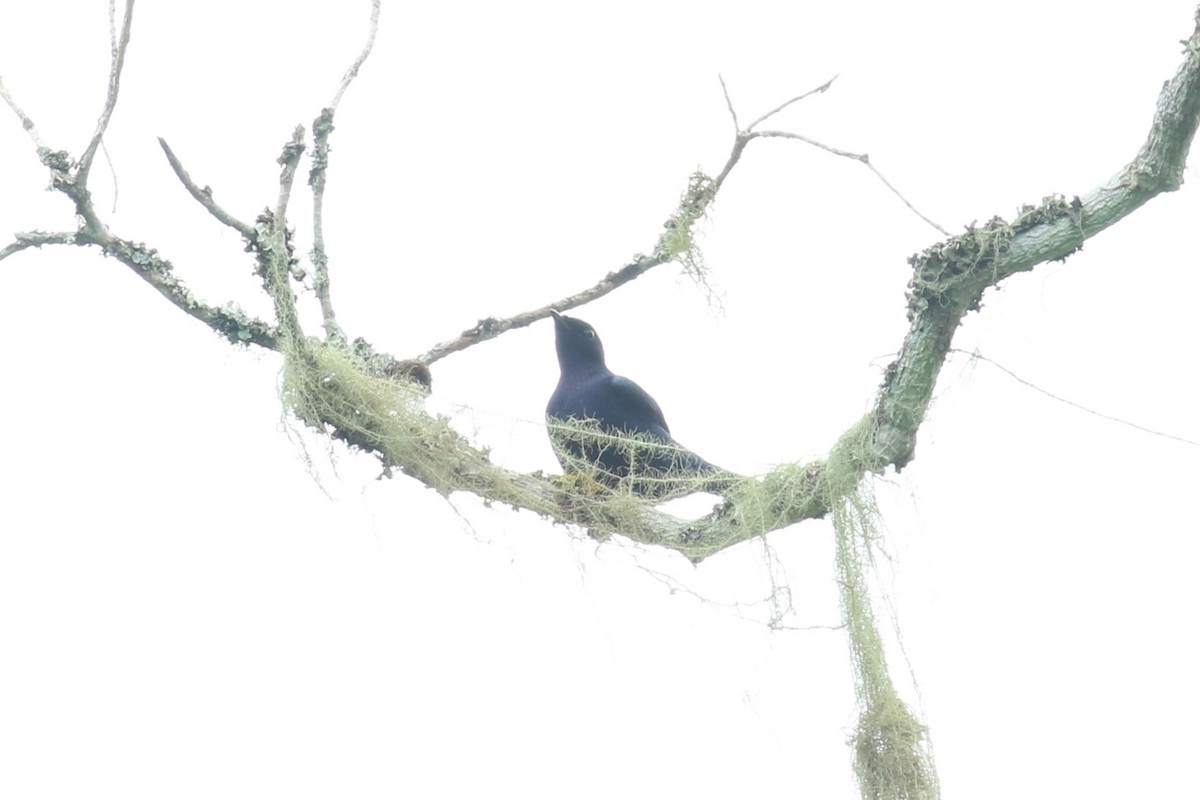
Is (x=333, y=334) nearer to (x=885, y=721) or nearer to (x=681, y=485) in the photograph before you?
(x=681, y=485)

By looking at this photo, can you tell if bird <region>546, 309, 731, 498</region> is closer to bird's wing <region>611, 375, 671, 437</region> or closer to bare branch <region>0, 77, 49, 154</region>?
bird's wing <region>611, 375, 671, 437</region>

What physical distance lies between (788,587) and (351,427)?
48.2 inches

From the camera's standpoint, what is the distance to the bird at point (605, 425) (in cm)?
402

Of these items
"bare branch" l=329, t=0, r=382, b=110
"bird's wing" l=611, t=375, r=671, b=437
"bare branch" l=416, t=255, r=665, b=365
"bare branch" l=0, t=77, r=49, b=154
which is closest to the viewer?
"bare branch" l=0, t=77, r=49, b=154

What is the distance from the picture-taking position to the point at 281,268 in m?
3.74

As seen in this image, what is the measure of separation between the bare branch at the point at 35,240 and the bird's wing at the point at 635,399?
5.66ft

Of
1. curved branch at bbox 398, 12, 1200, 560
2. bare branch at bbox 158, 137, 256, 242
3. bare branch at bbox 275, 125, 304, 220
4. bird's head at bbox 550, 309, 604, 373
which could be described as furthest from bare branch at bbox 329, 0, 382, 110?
curved branch at bbox 398, 12, 1200, 560

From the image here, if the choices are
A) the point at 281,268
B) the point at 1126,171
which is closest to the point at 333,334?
the point at 281,268

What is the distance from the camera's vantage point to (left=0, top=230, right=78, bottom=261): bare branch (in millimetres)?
3697

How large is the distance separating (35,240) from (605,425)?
1777mm

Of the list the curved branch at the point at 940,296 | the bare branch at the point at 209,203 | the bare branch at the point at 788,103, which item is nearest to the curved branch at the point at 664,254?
the bare branch at the point at 788,103

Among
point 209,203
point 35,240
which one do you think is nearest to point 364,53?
point 209,203

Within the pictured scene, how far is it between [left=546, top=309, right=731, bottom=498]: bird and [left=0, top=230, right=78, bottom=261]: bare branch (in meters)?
1.38

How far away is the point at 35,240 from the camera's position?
12.2 feet
